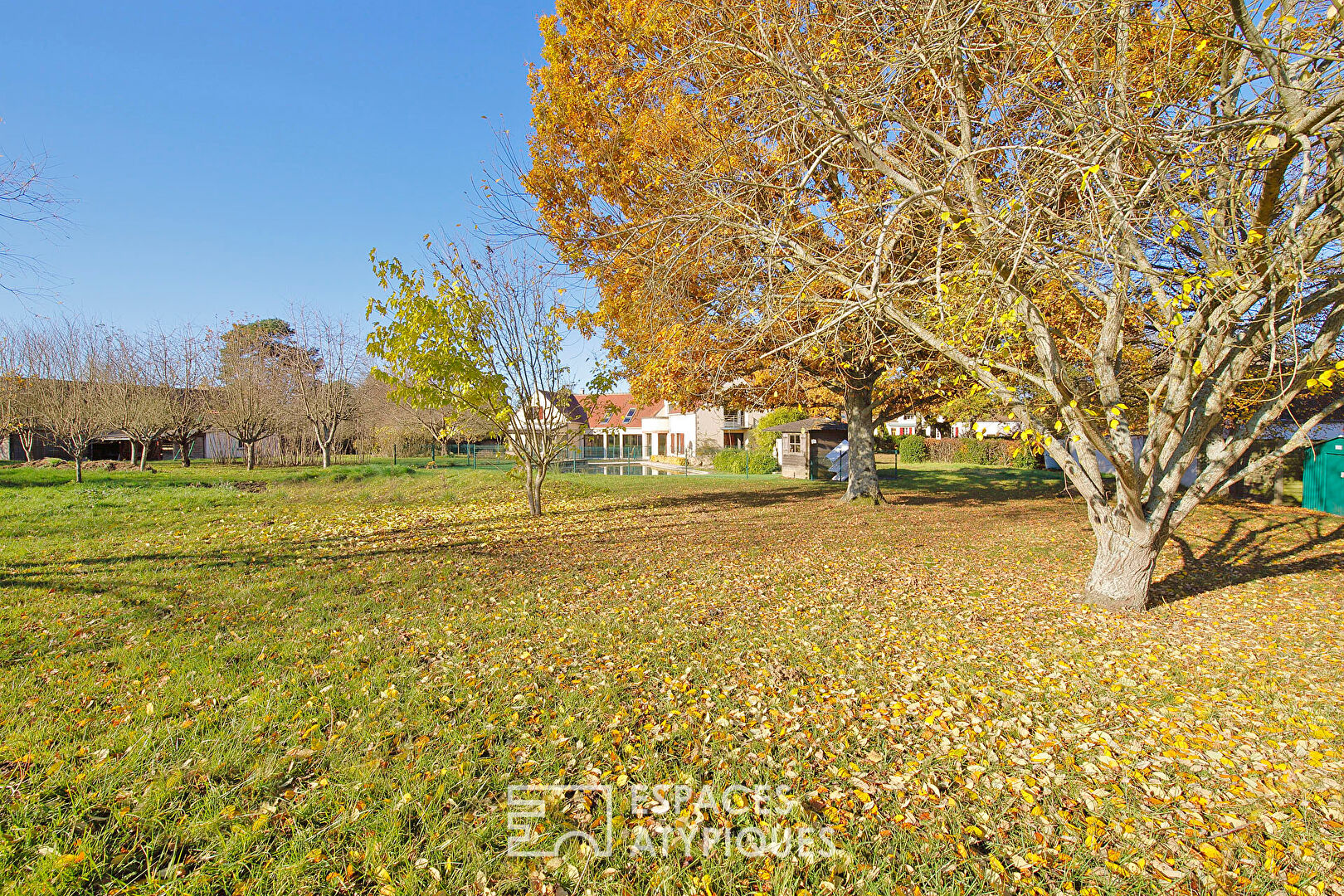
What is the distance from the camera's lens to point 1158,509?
16.9 feet

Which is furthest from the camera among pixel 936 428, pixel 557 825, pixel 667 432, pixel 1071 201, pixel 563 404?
pixel 667 432

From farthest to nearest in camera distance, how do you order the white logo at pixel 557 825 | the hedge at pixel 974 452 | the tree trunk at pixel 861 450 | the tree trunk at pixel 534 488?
the hedge at pixel 974 452
the tree trunk at pixel 861 450
the tree trunk at pixel 534 488
the white logo at pixel 557 825

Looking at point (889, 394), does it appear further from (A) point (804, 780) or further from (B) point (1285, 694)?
(A) point (804, 780)

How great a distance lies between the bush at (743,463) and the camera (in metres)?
26.8

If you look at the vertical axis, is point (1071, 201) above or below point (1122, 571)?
above

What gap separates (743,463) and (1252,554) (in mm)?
20638

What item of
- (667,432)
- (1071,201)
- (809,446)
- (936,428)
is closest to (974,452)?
(936,428)

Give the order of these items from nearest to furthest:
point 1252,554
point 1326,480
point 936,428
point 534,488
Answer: point 1252,554 → point 1326,480 → point 534,488 → point 936,428

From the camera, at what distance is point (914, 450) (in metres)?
34.8

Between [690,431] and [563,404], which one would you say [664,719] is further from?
[690,431]

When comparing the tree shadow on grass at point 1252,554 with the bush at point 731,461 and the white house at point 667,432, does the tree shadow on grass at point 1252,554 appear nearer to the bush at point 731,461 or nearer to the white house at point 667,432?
the bush at point 731,461

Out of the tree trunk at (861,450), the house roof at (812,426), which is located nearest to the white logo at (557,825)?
the tree trunk at (861,450)

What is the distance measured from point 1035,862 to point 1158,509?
163 inches

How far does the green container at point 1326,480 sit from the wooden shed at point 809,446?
14.0 m
